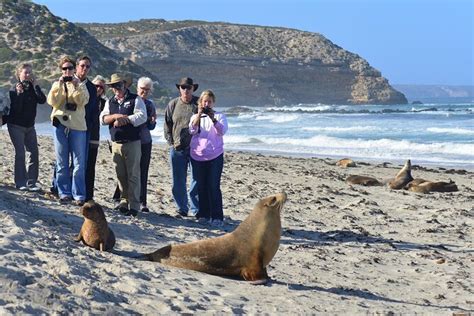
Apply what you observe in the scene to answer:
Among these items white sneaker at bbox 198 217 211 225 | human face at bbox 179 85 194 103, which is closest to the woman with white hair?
human face at bbox 179 85 194 103

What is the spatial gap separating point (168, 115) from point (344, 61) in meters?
101

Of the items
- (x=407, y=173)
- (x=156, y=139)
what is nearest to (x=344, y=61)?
(x=156, y=139)

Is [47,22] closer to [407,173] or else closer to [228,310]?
[407,173]

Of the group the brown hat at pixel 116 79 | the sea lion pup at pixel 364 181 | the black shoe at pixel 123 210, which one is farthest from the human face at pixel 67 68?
the sea lion pup at pixel 364 181

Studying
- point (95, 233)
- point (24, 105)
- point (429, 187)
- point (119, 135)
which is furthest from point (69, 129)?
point (429, 187)

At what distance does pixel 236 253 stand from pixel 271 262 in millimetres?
947

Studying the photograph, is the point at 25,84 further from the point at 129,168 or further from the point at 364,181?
the point at 364,181

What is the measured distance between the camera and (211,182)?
28.9 ft

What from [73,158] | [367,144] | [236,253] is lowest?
[367,144]

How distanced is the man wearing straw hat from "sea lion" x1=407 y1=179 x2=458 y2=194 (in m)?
6.52

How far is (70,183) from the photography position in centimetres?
838

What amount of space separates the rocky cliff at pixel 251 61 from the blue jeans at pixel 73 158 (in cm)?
7649

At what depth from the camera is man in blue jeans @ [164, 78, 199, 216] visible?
8.71 metres

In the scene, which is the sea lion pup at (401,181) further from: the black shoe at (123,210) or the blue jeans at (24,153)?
the blue jeans at (24,153)
